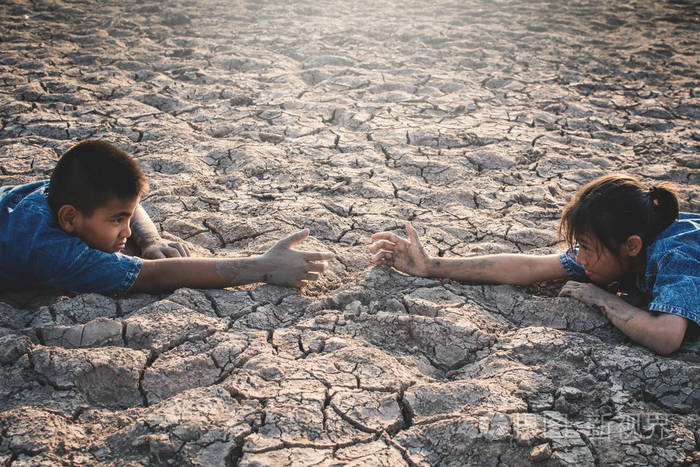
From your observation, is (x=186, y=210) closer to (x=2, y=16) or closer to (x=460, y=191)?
(x=460, y=191)

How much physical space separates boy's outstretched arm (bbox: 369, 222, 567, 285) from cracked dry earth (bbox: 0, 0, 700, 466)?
57mm

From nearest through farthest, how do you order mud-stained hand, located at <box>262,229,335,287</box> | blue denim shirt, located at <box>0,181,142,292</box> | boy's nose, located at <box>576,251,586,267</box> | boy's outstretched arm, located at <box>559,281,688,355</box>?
boy's outstretched arm, located at <box>559,281,688,355</box> < blue denim shirt, located at <box>0,181,142,292</box> < boy's nose, located at <box>576,251,586,267</box> < mud-stained hand, located at <box>262,229,335,287</box>

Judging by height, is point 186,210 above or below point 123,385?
above

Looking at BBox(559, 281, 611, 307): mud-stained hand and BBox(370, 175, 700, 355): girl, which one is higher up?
BBox(370, 175, 700, 355): girl

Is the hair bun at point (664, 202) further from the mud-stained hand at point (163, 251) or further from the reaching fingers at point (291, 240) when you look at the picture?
the mud-stained hand at point (163, 251)

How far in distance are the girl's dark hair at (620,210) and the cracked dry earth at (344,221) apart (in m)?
0.34

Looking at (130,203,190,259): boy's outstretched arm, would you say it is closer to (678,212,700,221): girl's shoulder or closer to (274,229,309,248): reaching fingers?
(274,229,309,248): reaching fingers

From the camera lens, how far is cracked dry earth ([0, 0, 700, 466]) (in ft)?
4.76

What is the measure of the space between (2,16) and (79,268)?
200 inches

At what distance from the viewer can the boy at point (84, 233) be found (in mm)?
1876

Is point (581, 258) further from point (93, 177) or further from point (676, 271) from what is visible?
point (93, 177)

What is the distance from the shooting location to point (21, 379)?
155 centimetres

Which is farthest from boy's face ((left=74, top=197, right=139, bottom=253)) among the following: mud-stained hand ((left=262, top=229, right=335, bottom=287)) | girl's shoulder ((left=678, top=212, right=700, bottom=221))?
girl's shoulder ((left=678, top=212, right=700, bottom=221))

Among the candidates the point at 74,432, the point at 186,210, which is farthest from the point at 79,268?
the point at 186,210
